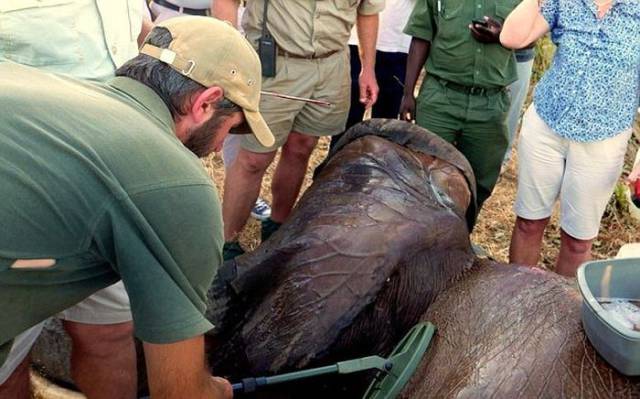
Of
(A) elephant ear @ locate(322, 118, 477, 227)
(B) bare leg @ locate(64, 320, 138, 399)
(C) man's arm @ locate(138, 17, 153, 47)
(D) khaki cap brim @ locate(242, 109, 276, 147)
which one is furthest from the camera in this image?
(C) man's arm @ locate(138, 17, 153, 47)

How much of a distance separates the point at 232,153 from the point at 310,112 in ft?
1.63

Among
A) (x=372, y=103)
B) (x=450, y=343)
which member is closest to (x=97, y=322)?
(x=450, y=343)

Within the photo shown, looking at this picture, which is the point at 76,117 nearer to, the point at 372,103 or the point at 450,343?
the point at 450,343

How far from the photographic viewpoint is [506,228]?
4758 mm

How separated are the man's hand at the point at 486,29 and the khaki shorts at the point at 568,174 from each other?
397 millimetres

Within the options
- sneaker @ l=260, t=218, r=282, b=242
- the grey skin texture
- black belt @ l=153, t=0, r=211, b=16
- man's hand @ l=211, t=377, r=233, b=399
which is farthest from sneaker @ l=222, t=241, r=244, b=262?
man's hand @ l=211, t=377, r=233, b=399

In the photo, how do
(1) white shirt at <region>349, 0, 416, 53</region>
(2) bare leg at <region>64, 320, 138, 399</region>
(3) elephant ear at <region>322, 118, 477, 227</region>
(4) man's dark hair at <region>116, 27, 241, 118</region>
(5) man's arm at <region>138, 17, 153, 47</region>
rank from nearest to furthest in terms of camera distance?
(4) man's dark hair at <region>116, 27, 241, 118</region>, (2) bare leg at <region>64, 320, 138, 399</region>, (3) elephant ear at <region>322, 118, 477, 227</region>, (5) man's arm at <region>138, 17, 153, 47</region>, (1) white shirt at <region>349, 0, 416, 53</region>

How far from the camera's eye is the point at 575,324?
227cm

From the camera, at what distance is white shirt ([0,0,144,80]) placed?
271 cm

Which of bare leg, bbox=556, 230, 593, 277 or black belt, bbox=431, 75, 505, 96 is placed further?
black belt, bbox=431, 75, 505, 96

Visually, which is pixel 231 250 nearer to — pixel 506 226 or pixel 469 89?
pixel 469 89

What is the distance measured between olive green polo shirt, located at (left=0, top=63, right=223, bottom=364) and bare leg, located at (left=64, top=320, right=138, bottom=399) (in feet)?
2.21

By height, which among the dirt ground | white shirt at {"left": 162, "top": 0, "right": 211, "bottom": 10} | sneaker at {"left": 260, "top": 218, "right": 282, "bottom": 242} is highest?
white shirt at {"left": 162, "top": 0, "right": 211, "bottom": 10}

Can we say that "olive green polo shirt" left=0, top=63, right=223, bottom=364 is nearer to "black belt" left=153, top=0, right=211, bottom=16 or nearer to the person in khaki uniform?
the person in khaki uniform
